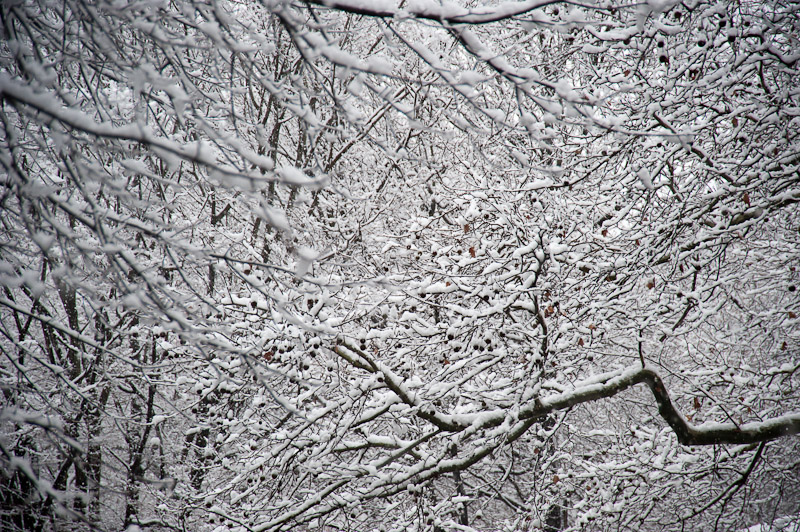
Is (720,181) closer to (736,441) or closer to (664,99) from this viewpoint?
Result: (664,99)

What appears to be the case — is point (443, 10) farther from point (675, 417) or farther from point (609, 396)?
point (675, 417)

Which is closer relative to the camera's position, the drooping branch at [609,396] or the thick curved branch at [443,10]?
the thick curved branch at [443,10]

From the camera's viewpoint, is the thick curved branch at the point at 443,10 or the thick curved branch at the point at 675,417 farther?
the thick curved branch at the point at 675,417

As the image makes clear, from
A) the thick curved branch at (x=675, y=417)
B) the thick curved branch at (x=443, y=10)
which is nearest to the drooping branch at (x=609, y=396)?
the thick curved branch at (x=675, y=417)

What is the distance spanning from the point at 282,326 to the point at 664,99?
3.67 meters

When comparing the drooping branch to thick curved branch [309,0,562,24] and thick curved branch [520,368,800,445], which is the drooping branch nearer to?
thick curved branch [520,368,800,445]

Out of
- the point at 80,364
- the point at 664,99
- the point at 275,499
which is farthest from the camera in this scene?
the point at 80,364

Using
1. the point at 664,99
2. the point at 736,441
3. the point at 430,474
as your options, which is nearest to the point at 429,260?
the point at 430,474

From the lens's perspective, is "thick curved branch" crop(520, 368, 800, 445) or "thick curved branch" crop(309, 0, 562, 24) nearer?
"thick curved branch" crop(309, 0, 562, 24)

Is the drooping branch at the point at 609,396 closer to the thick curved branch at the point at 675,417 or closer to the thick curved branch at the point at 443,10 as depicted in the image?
the thick curved branch at the point at 675,417

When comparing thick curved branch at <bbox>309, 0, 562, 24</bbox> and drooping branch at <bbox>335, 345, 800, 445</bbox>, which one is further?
drooping branch at <bbox>335, 345, 800, 445</bbox>

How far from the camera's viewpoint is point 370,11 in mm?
1586

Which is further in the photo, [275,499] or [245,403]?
[245,403]

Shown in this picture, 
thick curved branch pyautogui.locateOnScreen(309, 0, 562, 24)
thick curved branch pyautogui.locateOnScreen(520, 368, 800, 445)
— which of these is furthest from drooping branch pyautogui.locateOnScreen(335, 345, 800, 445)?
thick curved branch pyautogui.locateOnScreen(309, 0, 562, 24)
